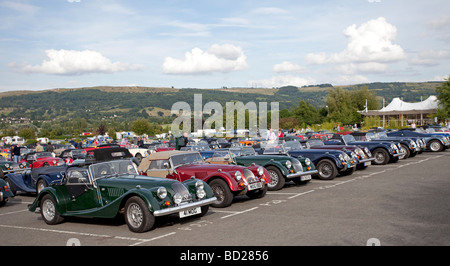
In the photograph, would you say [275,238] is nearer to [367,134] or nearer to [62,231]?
[62,231]

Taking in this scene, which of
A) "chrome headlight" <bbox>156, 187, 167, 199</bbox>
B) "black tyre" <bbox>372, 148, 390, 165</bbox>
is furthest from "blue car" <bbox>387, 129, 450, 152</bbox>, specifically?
"chrome headlight" <bbox>156, 187, 167, 199</bbox>

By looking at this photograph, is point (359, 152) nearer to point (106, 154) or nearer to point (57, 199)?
point (106, 154)

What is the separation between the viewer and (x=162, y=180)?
9234 millimetres

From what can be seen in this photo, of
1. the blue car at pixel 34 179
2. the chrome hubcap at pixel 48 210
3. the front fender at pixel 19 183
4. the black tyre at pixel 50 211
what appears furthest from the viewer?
the front fender at pixel 19 183

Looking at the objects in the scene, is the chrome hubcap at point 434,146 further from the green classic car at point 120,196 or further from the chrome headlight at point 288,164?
the green classic car at point 120,196

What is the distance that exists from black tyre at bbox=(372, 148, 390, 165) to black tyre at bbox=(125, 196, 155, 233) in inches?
624

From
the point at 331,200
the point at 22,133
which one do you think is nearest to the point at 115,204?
the point at 331,200

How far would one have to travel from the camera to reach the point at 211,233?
823 cm

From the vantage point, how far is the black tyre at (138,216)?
835 centimetres

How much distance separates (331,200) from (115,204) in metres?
5.95

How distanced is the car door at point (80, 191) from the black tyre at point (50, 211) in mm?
351

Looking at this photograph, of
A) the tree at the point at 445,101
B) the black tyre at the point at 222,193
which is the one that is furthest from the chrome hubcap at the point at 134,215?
the tree at the point at 445,101

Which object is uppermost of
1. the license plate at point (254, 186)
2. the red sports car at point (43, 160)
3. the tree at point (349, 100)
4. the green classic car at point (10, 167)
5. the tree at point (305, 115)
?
the tree at point (349, 100)

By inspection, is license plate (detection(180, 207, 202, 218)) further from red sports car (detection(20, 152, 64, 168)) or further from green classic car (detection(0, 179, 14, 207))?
red sports car (detection(20, 152, 64, 168))
